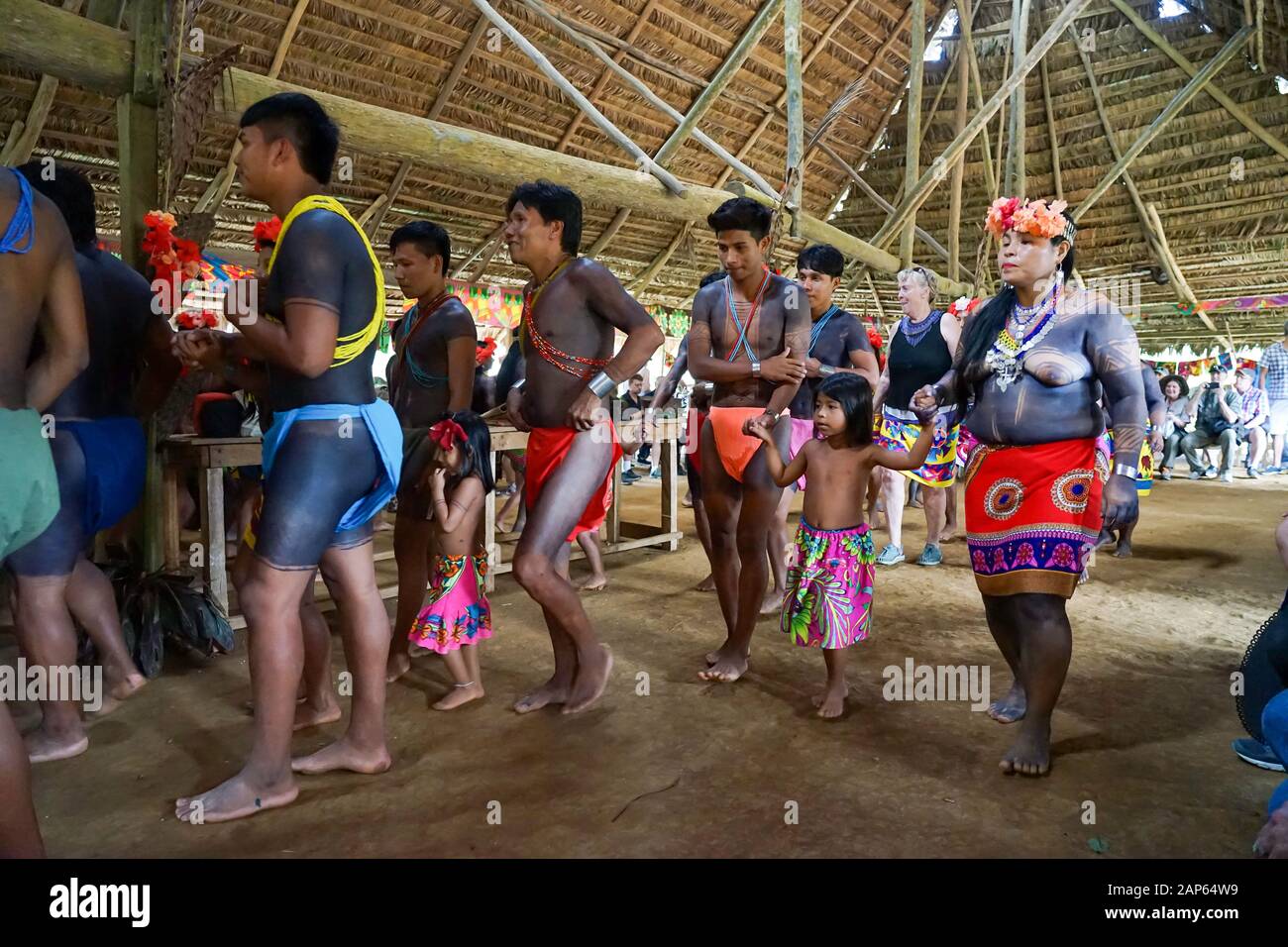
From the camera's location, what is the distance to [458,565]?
10.1 ft

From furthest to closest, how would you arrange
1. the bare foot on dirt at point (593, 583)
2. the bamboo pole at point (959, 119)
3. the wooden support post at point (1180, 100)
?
the wooden support post at point (1180, 100), the bamboo pole at point (959, 119), the bare foot on dirt at point (593, 583)

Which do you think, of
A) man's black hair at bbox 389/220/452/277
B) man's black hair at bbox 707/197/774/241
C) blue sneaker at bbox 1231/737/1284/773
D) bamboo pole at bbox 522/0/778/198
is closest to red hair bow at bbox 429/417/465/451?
man's black hair at bbox 389/220/452/277

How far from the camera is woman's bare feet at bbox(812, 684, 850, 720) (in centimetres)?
292

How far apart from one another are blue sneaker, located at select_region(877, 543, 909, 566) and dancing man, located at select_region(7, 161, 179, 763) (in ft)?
14.5

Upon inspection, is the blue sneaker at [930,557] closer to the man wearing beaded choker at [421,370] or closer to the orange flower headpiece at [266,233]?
the man wearing beaded choker at [421,370]

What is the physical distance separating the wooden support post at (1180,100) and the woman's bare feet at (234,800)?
11380 mm

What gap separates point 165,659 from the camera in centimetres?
353

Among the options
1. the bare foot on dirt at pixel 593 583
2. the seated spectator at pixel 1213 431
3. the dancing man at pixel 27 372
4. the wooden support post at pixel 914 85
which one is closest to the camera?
the dancing man at pixel 27 372

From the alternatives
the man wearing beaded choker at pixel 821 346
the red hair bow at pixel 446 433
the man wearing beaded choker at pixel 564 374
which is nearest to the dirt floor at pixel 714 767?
the man wearing beaded choker at pixel 564 374

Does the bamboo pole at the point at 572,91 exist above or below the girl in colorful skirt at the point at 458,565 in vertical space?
above

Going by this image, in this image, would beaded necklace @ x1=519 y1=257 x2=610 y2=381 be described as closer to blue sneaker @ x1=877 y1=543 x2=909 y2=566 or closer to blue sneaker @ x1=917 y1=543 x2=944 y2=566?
blue sneaker @ x1=877 y1=543 x2=909 y2=566

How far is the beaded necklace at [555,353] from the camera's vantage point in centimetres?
287

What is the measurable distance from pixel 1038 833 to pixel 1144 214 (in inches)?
487

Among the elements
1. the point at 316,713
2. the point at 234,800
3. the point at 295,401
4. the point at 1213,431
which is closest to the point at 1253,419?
the point at 1213,431
